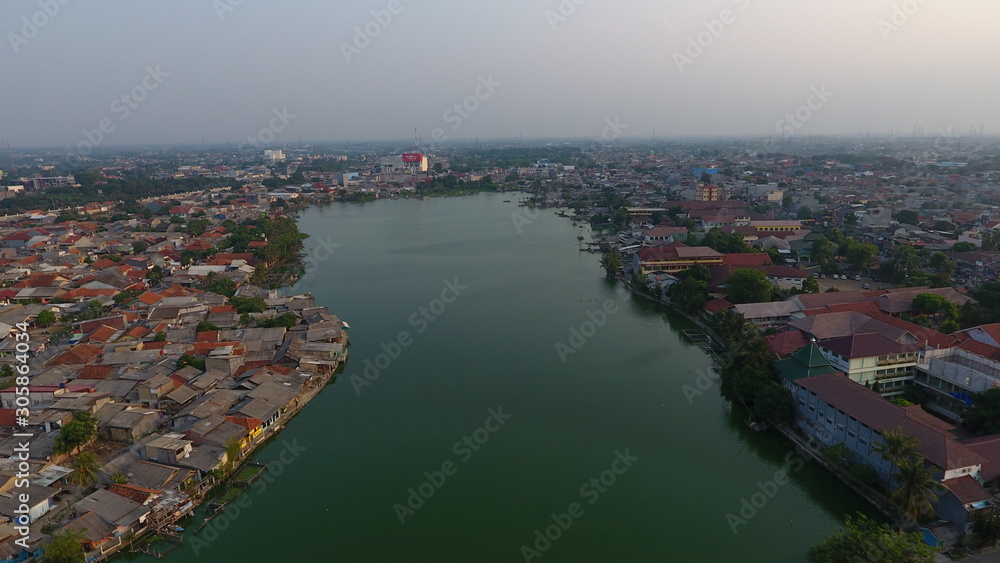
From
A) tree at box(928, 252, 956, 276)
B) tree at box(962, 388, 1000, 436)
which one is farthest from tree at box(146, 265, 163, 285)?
tree at box(928, 252, 956, 276)

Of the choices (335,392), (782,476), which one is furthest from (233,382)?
(782,476)

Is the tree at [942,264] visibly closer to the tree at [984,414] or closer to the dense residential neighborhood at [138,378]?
the tree at [984,414]

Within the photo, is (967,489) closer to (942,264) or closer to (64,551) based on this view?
(64,551)

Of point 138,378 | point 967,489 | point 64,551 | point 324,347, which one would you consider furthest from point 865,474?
point 138,378

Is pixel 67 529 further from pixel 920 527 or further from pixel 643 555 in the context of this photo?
pixel 920 527

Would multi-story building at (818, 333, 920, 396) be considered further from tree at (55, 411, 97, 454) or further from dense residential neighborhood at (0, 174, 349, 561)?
tree at (55, 411, 97, 454)

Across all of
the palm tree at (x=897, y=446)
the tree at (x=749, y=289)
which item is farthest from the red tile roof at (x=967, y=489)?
the tree at (x=749, y=289)
